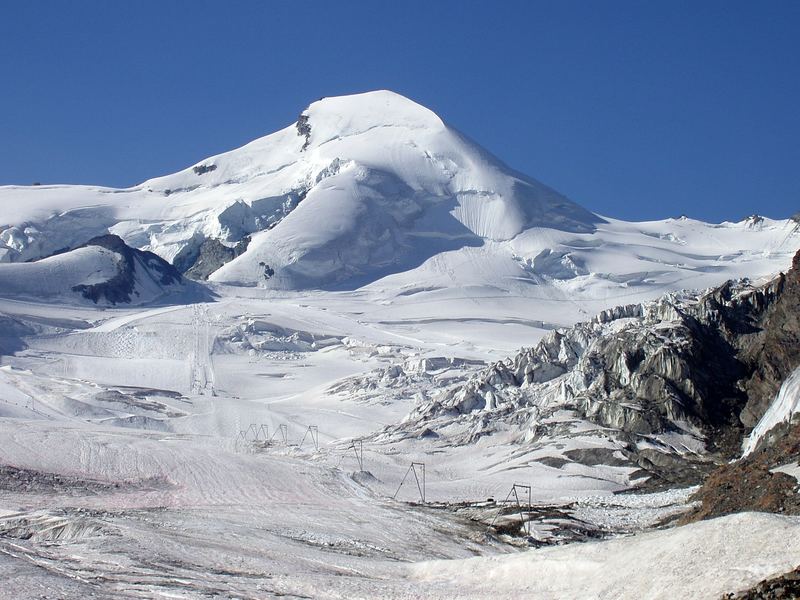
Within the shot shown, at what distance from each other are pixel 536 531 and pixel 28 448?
30.9m

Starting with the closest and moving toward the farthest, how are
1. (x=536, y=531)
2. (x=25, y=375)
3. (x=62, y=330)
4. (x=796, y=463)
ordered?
(x=796, y=463) → (x=536, y=531) → (x=25, y=375) → (x=62, y=330)

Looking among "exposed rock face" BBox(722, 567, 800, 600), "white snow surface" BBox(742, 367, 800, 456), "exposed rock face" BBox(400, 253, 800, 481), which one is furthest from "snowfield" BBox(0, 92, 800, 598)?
"exposed rock face" BBox(400, 253, 800, 481)

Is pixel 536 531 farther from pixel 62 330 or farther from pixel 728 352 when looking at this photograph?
pixel 62 330

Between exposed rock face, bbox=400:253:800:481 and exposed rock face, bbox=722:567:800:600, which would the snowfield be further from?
exposed rock face, bbox=400:253:800:481

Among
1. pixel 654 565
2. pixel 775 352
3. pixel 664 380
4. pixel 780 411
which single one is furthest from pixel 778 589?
pixel 775 352

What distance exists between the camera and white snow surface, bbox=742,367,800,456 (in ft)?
198

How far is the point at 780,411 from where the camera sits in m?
62.2

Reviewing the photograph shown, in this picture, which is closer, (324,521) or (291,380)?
(324,521)

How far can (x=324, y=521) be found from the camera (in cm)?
5066

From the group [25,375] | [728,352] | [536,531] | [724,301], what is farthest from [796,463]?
[25,375]

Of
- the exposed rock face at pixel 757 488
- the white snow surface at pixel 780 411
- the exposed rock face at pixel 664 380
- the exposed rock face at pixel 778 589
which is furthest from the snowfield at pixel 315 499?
the exposed rock face at pixel 757 488

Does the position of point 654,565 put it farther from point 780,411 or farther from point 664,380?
point 664,380

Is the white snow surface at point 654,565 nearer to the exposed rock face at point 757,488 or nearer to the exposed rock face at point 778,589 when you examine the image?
the exposed rock face at point 778,589

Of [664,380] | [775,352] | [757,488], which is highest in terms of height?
[775,352]
